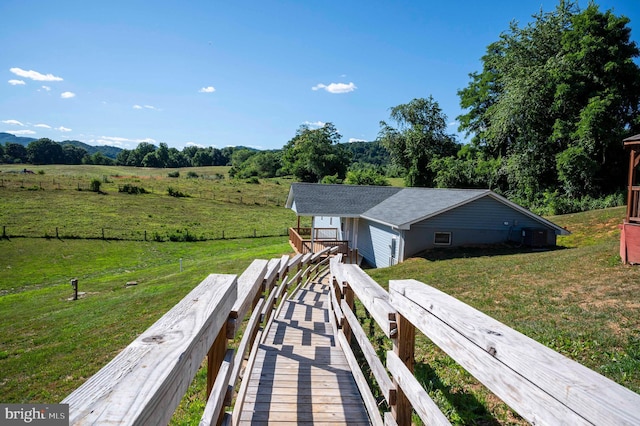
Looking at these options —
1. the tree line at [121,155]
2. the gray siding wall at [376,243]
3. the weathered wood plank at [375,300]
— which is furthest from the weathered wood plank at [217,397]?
the tree line at [121,155]

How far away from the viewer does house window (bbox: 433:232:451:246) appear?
18703 mm

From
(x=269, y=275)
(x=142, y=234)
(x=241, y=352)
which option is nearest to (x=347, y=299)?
(x=269, y=275)

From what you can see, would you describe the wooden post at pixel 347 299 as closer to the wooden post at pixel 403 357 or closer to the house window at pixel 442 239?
the wooden post at pixel 403 357

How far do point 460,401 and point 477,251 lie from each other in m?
14.7

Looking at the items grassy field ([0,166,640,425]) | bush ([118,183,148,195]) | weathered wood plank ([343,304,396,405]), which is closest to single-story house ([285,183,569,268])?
grassy field ([0,166,640,425])

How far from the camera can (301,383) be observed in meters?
3.90

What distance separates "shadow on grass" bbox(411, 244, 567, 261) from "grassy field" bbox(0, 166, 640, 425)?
0.08 meters

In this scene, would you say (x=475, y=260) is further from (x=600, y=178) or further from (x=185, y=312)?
(x=600, y=178)

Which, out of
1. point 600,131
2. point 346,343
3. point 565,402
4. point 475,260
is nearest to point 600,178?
point 600,131

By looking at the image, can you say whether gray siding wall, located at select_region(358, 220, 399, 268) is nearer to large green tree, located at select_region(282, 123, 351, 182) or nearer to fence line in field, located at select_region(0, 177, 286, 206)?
fence line in field, located at select_region(0, 177, 286, 206)

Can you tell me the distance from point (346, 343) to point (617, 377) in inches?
133

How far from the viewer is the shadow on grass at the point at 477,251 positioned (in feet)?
55.6

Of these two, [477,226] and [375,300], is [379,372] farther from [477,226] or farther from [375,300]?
[477,226]

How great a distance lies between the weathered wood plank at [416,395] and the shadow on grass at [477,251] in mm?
15268
